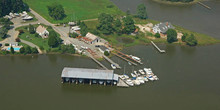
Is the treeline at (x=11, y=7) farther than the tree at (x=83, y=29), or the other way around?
the treeline at (x=11, y=7)

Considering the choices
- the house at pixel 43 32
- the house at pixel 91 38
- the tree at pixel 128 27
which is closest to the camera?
the house at pixel 91 38

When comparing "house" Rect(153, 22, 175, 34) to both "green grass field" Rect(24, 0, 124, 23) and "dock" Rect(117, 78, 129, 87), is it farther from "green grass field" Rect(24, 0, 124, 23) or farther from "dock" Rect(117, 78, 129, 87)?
"dock" Rect(117, 78, 129, 87)

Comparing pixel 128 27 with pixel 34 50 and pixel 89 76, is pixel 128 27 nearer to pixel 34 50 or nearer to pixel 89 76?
pixel 34 50

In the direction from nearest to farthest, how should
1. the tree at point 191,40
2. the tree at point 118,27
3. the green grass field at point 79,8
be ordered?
the tree at point 191,40 < the tree at point 118,27 < the green grass field at point 79,8

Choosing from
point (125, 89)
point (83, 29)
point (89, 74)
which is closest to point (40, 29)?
point (83, 29)

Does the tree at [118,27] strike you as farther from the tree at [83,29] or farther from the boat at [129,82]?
the boat at [129,82]

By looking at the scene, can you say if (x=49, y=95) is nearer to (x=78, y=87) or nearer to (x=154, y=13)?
(x=78, y=87)

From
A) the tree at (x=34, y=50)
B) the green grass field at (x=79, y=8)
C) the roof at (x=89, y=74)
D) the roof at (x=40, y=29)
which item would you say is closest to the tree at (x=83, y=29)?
the green grass field at (x=79, y=8)

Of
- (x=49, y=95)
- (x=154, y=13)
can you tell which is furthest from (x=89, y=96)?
(x=154, y=13)

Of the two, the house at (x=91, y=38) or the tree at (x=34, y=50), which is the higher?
the house at (x=91, y=38)
